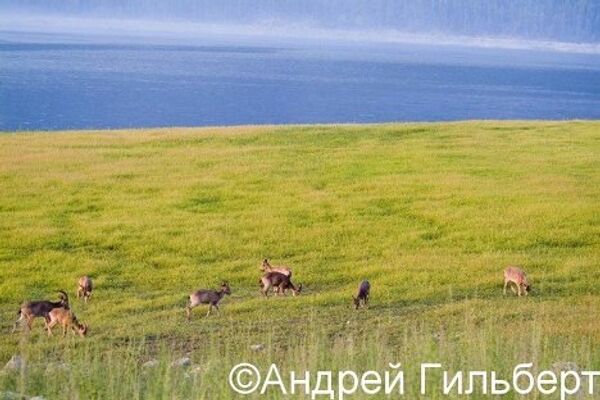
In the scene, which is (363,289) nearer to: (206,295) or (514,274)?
(206,295)

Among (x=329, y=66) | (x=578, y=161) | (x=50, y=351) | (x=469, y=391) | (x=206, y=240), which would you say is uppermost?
(x=329, y=66)

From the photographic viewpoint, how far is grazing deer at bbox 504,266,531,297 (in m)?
11.7

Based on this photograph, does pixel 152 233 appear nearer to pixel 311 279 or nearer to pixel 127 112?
pixel 311 279

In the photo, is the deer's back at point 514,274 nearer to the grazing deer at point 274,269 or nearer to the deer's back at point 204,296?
the grazing deer at point 274,269

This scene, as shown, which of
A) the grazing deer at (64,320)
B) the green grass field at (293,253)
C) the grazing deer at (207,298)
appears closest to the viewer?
the green grass field at (293,253)

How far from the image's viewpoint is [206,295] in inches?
424

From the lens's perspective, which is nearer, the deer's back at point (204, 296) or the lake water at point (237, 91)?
the deer's back at point (204, 296)

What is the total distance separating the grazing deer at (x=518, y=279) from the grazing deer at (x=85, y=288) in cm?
467

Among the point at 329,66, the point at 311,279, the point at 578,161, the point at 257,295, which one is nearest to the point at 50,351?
the point at 257,295

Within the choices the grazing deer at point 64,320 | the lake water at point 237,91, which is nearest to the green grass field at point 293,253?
the grazing deer at point 64,320

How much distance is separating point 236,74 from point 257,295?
8809cm

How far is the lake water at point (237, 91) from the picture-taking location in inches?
1720

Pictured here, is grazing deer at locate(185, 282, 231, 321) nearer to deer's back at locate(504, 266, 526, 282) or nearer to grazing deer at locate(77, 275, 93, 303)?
grazing deer at locate(77, 275, 93, 303)

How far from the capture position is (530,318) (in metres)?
10.9
